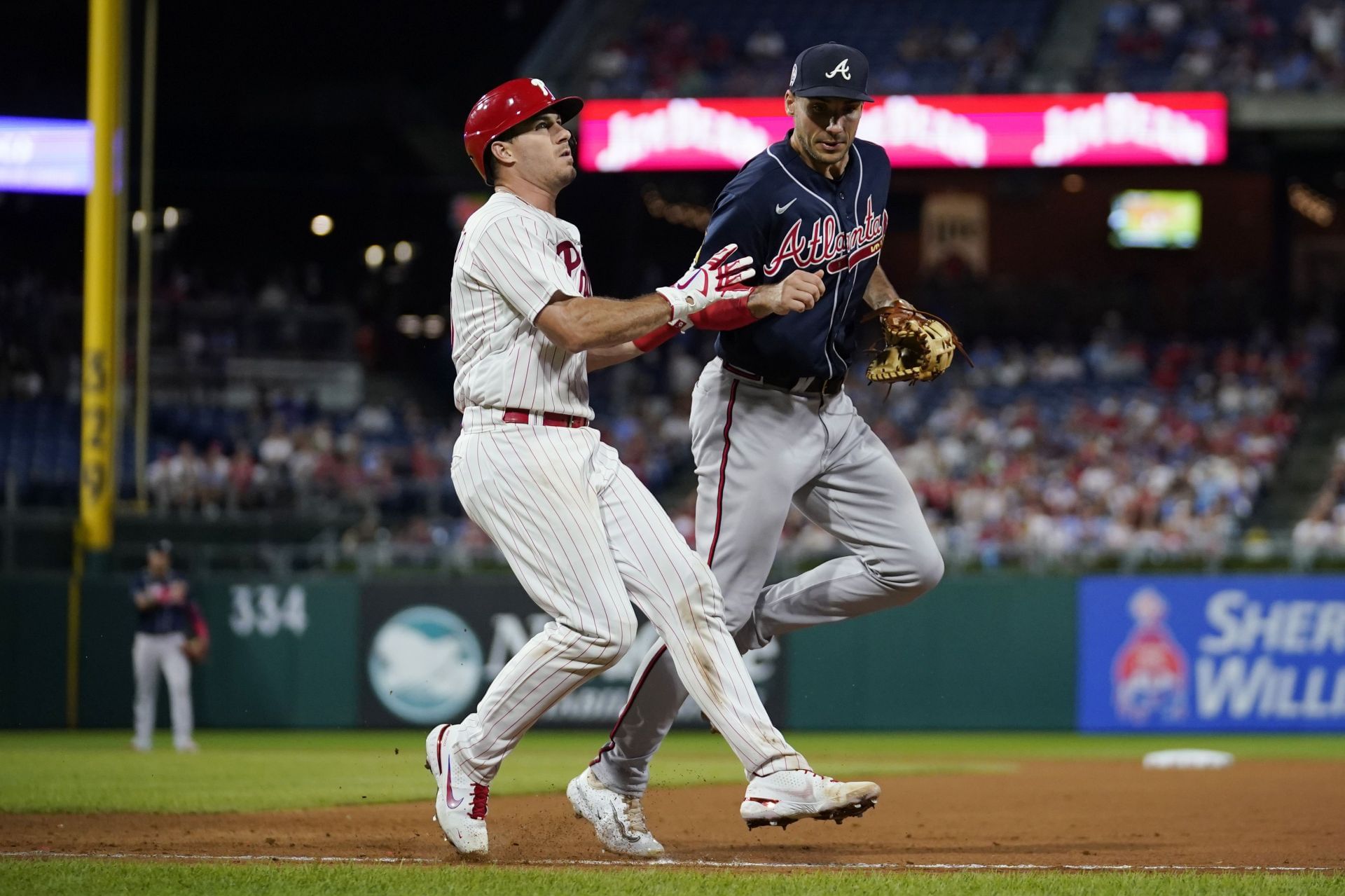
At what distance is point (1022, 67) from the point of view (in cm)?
2047

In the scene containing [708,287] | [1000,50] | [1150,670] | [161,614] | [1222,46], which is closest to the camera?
[708,287]

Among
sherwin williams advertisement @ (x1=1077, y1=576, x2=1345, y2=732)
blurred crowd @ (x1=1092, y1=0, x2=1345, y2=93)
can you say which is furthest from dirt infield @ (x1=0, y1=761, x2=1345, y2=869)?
blurred crowd @ (x1=1092, y1=0, x2=1345, y2=93)

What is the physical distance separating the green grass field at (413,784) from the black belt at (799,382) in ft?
4.38

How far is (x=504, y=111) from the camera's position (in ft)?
14.9

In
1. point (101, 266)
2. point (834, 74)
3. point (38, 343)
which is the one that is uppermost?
point (101, 266)

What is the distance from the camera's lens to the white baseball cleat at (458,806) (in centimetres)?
455

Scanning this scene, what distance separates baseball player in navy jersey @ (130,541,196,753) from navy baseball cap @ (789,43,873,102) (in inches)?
328

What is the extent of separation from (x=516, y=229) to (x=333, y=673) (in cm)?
1024

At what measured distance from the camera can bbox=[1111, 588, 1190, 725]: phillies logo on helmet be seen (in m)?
13.6

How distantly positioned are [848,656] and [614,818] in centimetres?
940

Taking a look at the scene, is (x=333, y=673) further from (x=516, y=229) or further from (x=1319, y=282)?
(x=1319, y=282)

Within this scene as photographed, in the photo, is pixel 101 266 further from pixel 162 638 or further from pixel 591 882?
pixel 591 882

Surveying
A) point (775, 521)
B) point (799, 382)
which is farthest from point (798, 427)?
point (775, 521)

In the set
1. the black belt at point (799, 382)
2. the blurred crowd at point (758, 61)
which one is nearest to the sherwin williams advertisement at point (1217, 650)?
the blurred crowd at point (758, 61)
